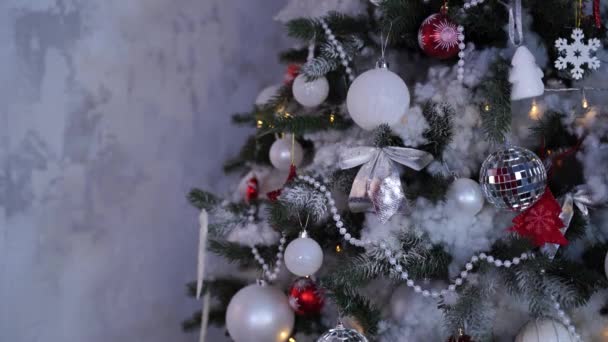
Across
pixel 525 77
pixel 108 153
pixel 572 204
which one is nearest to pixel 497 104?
pixel 525 77

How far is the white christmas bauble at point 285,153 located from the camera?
0.92 meters

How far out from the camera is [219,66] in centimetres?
131

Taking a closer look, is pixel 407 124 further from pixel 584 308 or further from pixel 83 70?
pixel 83 70

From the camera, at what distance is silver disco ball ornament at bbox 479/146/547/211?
0.65m

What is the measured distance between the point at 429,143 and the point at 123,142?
2.21 feet

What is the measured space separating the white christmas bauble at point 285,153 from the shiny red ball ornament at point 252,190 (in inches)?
2.6

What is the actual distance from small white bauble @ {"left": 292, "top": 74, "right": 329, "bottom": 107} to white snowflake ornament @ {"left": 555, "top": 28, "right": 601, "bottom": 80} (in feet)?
1.09

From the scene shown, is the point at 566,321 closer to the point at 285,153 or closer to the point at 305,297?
the point at 305,297

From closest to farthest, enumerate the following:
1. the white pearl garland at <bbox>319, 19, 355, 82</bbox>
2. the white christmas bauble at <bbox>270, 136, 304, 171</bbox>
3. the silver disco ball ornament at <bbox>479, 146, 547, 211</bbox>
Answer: the silver disco ball ornament at <bbox>479, 146, 547, 211</bbox> < the white pearl garland at <bbox>319, 19, 355, 82</bbox> < the white christmas bauble at <bbox>270, 136, 304, 171</bbox>

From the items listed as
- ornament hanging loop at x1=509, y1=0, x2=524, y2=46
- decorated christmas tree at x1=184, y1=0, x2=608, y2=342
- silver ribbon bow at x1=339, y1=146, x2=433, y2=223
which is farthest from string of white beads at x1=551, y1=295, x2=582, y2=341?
ornament hanging loop at x1=509, y1=0, x2=524, y2=46

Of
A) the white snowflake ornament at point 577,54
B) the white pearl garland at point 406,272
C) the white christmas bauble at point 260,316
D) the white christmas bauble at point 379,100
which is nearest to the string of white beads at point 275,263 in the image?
the white christmas bauble at point 260,316

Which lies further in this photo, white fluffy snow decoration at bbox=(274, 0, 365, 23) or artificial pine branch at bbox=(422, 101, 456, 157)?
white fluffy snow decoration at bbox=(274, 0, 365, 23)

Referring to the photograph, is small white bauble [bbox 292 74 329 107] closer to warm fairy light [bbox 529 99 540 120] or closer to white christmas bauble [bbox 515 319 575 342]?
warm fairy light [bbox 529 99 540 120]

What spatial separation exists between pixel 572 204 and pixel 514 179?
11cm
